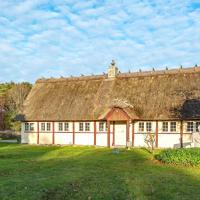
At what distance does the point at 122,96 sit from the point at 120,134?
4084mm

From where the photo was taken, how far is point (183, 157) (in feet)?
75.8

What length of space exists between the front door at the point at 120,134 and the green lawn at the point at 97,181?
542 inches

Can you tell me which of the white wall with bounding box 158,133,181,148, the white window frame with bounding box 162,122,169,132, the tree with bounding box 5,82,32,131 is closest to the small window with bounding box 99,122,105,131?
the white wall with bounding box 158,133,181,148

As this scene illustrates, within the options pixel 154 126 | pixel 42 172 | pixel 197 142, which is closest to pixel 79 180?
pixel 42 172

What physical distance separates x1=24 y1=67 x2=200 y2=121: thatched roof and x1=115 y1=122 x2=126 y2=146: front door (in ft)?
6.80

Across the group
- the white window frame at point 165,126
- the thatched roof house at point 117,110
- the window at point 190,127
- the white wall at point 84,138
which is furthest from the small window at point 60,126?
the window at point 190,127

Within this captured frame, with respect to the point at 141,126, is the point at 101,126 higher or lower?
lower

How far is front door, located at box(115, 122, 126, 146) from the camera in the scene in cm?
3822

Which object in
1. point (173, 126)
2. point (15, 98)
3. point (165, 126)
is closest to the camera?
point (173, 126)

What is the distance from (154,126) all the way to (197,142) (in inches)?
244

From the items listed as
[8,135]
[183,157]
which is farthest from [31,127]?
[183,157]

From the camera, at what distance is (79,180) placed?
17328 mm

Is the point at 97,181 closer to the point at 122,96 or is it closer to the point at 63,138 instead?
the point at 122,96

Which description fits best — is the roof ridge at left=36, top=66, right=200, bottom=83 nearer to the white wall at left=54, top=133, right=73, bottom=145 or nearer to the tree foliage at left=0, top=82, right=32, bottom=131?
the white wall at left=54, top=133, right=73, bottom=145
